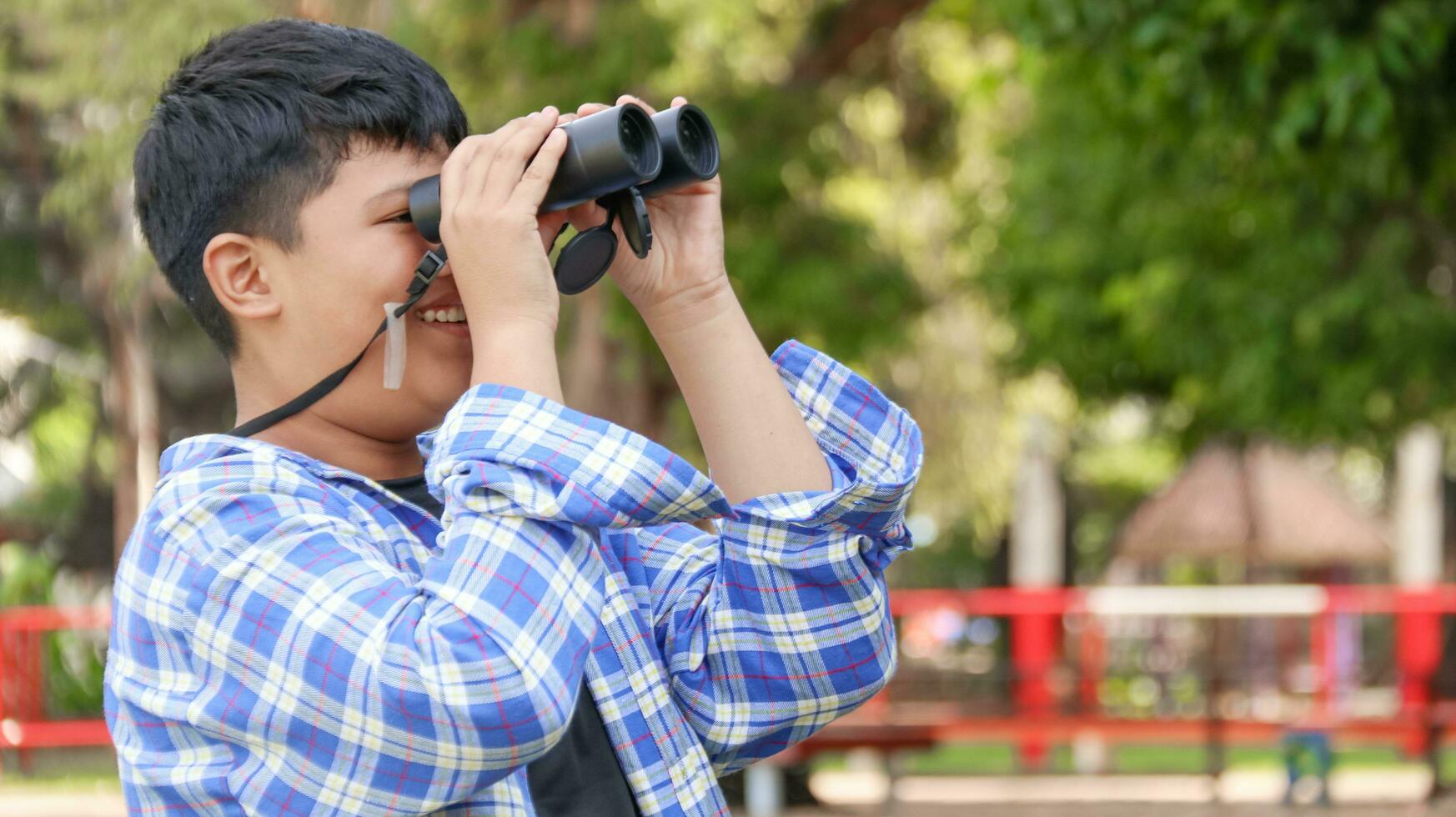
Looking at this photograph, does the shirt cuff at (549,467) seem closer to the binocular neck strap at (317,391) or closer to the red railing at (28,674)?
the binocular neck strap at (317,391)

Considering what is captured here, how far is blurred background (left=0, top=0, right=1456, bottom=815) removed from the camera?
582 cm

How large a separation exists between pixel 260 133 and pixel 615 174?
11.8 inches

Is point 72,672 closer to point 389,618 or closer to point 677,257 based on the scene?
point 677,257

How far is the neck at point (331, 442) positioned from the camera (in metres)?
1.46

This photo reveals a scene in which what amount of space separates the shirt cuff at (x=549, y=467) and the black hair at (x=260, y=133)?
0.87ft

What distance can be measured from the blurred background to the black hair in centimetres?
378

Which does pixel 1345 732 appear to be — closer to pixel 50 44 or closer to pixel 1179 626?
pixel 50 44

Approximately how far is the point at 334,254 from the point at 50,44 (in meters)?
10.3

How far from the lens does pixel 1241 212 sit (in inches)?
374

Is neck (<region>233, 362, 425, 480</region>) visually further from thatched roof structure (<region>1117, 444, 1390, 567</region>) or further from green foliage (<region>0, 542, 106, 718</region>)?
thatched roof structure (<region>1117, 444, 1390, 567</region>)

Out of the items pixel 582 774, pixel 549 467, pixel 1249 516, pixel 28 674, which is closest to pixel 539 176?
pixel 549 467

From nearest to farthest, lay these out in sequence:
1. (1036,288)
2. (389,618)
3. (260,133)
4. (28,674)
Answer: (389,618), (260,133), (28,674), (1036,288)

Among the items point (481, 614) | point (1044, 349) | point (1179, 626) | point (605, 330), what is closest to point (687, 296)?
point (481, 614)

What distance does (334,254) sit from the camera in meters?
1.41
